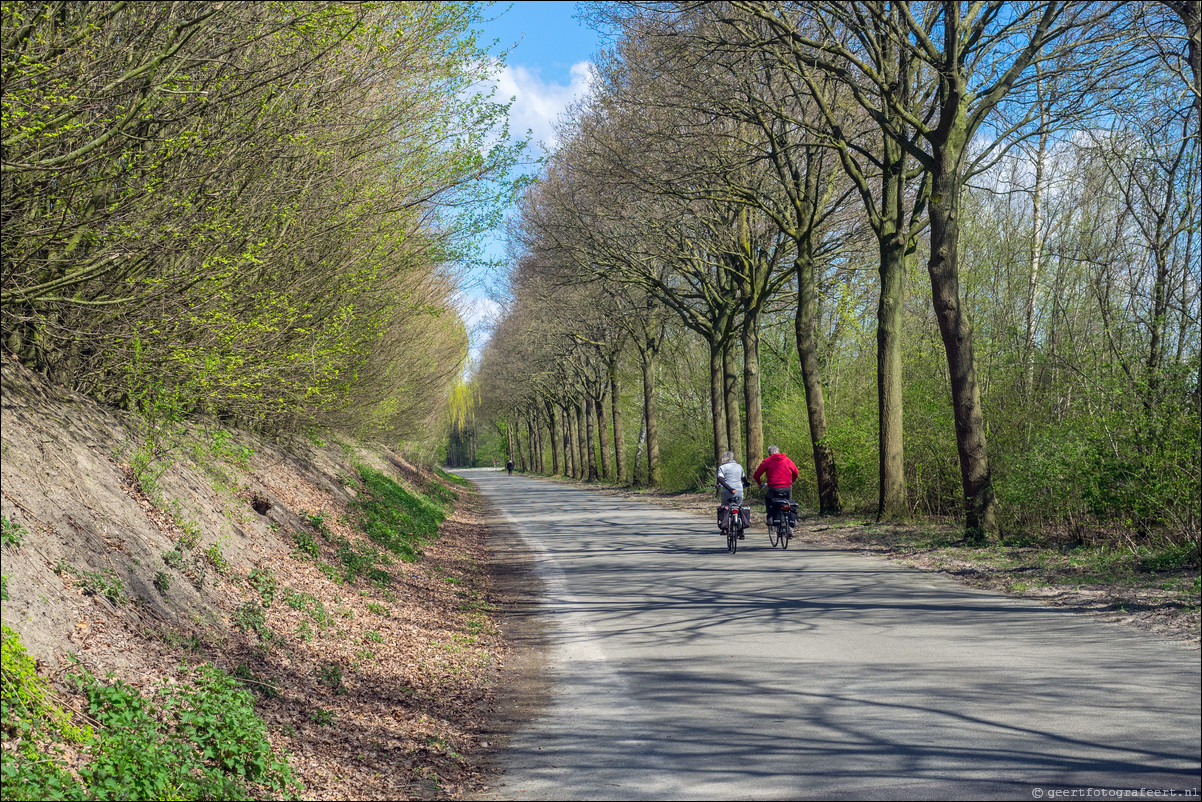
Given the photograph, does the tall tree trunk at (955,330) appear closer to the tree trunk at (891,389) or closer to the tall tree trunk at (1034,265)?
the tall tree trunk at (1034,265)

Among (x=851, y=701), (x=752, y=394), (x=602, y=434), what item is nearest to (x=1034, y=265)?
(x=752, y=394)

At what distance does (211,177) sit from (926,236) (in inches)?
959

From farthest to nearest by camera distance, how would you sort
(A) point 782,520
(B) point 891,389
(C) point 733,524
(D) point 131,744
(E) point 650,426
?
(E) point 650,426, (B) point 891,389, (A) point 782,520, (C) point 733,524, (D) point 131,744

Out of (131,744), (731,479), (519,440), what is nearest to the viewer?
(131,744)

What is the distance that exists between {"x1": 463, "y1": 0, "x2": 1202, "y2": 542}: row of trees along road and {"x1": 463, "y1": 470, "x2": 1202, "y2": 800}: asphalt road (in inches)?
162

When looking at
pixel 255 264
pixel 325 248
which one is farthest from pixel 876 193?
pixel 255 264

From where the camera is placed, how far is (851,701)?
6.52 meters

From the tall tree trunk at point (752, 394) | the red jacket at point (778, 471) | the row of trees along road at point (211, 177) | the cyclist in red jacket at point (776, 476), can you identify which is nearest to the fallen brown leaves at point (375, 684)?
the row of trees along road at point (211, 177)

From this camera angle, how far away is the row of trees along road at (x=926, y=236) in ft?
42.0

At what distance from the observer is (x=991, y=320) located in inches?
770

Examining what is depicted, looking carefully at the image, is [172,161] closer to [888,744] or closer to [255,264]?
[255,264]

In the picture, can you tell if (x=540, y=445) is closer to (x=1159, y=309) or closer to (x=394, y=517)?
(x=394, y=517)

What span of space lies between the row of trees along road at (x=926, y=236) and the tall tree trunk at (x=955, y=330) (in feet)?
0.13

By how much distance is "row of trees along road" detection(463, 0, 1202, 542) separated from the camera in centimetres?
1281
